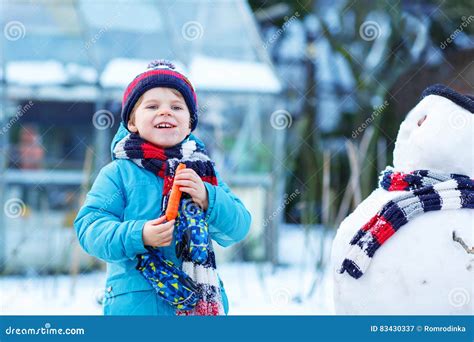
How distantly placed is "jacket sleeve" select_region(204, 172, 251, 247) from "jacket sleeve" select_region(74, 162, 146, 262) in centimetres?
18

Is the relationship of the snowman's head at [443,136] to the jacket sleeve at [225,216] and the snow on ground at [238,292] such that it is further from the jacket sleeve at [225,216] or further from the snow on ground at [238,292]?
the snow on ground at [238,292]

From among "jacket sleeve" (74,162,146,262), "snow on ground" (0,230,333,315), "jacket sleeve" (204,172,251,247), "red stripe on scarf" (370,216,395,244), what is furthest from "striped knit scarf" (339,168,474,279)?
"snow on ground" (0,230,333,315)

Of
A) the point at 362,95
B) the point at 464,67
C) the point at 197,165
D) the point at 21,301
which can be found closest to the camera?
the point at 197,165

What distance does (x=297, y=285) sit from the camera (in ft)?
13.5

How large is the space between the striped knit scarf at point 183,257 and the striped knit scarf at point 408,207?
451 mm

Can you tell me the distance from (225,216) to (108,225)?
285 millimetres

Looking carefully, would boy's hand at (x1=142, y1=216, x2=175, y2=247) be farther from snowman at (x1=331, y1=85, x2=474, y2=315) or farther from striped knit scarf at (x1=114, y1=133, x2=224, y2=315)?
snowman at (x1=331, y1=85, x2=474, y2=315)

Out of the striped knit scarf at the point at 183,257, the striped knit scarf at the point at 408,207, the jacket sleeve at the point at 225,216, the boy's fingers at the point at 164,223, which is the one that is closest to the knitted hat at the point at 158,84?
the striped knit scarf at the point at 183,257

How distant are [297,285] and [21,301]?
1.51 metres

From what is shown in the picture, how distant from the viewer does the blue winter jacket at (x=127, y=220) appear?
5.70 feet

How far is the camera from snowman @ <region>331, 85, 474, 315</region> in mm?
1999
